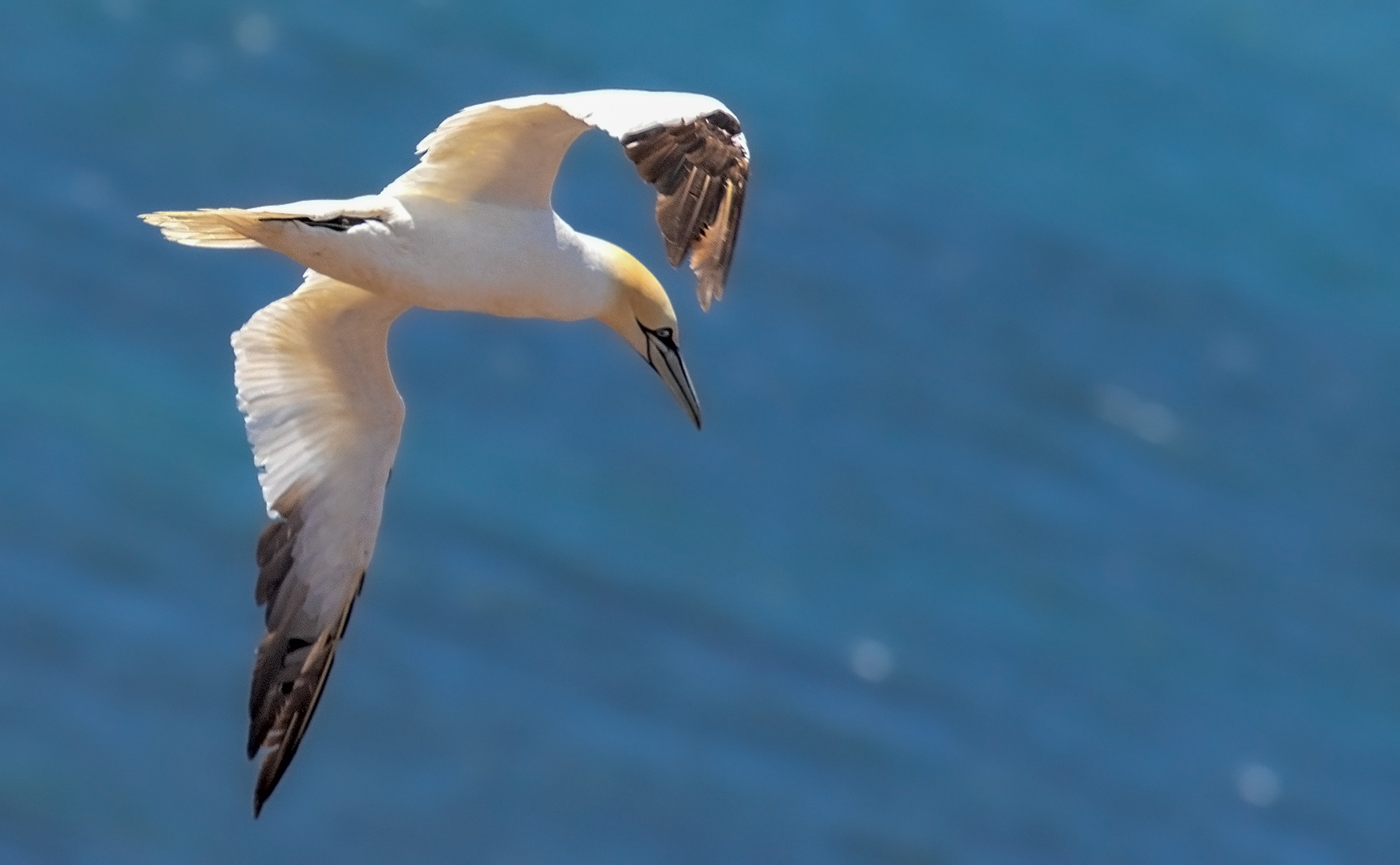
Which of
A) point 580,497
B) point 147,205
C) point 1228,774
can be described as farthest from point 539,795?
point 147,205

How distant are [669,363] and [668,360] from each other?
12 mm

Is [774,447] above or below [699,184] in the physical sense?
above

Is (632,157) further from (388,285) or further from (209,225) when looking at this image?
(209,225)

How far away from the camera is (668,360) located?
365 inches

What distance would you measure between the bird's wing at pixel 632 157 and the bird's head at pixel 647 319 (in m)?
0.46

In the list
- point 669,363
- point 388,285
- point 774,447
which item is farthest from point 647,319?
point 774,447

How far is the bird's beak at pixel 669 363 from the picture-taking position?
9.27 meters

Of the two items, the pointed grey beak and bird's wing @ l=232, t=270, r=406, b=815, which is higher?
the pointed grey beak

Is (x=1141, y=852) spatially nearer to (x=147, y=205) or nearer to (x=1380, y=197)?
(x=1380, y=197)

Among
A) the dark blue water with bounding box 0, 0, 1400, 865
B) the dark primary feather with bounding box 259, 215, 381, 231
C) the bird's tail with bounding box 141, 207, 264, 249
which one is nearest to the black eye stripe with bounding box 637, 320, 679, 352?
the dark primary feather with bounding box 259, 215, 381, 231

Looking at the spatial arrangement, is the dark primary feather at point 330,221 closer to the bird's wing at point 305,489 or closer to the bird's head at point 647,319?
the bird's head at point 647,319

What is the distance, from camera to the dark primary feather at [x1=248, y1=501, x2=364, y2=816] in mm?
9867

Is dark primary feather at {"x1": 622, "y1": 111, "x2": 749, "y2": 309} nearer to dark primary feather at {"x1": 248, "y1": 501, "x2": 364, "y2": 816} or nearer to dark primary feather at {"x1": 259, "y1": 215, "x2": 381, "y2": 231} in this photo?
dark primary feather at {"x1": 259, "y1": 215, "x2": 381, "y2": 231}

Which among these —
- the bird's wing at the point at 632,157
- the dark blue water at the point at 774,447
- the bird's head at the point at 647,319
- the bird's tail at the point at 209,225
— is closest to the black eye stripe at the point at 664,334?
the bird's head at the point at 647,319
